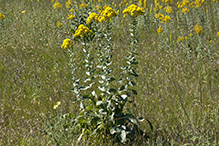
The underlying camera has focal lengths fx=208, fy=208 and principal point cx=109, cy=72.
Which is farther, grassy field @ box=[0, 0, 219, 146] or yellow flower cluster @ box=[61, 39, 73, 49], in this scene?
yellow flower cluster @ box=[61, 39, 73, 49]

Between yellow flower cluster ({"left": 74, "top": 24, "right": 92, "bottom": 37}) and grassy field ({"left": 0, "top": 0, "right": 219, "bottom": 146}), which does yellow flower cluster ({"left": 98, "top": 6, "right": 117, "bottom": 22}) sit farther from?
grassy field ({"left": 0, "top": 0, "right": 219, "bottom": 146})

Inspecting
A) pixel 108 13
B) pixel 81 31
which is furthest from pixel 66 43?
pixel 108 13

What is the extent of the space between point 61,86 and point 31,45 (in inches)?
85.4

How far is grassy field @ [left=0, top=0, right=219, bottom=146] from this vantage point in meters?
2.35

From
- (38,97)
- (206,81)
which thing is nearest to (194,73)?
(206,81)

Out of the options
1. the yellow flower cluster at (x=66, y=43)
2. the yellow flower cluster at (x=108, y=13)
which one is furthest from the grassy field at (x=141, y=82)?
the yellow flower cluster at (x=66, y=43)

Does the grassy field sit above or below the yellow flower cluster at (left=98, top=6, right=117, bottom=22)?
below

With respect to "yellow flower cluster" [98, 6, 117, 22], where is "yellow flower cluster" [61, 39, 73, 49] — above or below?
below

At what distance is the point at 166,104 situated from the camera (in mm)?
2877

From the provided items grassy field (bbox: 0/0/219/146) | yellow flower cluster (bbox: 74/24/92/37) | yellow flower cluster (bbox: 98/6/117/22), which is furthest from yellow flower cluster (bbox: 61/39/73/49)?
grassy field (bbox: 0/0/219/146)

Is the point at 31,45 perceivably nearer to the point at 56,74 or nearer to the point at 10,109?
the point at 56,74

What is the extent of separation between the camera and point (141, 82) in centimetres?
366

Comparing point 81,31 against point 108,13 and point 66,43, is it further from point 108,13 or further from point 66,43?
point 108,13

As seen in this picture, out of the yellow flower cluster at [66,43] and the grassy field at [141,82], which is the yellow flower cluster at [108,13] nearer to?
the yellow flower cluster at [66,43]
